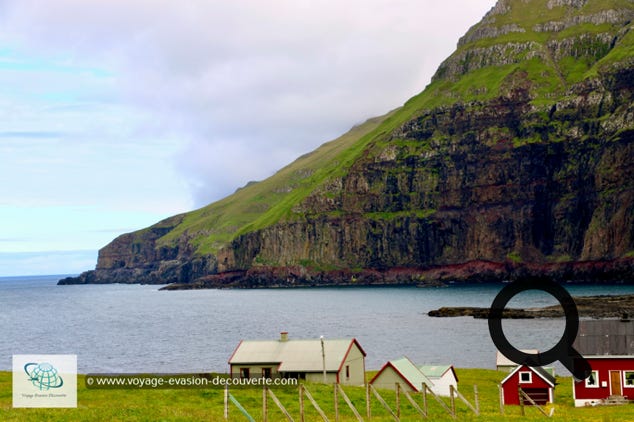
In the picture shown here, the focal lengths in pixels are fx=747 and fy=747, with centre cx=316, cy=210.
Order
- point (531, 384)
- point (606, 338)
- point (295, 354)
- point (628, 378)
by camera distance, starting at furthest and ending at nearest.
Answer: point (295, 354) < point (531, 384) < point (606, 338) < point (628, 378)

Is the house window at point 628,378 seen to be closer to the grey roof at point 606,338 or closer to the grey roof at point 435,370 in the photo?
the grey roof at point 606,338

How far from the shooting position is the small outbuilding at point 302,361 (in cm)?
6216

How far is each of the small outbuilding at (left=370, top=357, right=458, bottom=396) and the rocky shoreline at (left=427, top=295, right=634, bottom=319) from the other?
8683cm

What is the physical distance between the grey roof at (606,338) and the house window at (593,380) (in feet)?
5.34

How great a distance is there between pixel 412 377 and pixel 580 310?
105 meters

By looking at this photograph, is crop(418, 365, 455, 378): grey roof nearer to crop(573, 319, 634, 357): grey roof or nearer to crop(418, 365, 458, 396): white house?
crop(418, 365, 458, 396): white house

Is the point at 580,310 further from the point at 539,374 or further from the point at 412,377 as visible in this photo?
the point at 412,377

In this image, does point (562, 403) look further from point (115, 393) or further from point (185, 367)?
point (185, 367)

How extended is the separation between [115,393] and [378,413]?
1724 centimetres

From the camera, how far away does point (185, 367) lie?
4122 inches

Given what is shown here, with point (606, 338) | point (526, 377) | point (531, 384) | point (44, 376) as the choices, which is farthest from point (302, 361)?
point (44, 376)

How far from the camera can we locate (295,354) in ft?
212

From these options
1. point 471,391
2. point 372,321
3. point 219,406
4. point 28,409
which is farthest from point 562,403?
point 372,321

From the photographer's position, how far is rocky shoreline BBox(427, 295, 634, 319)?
502 feet
